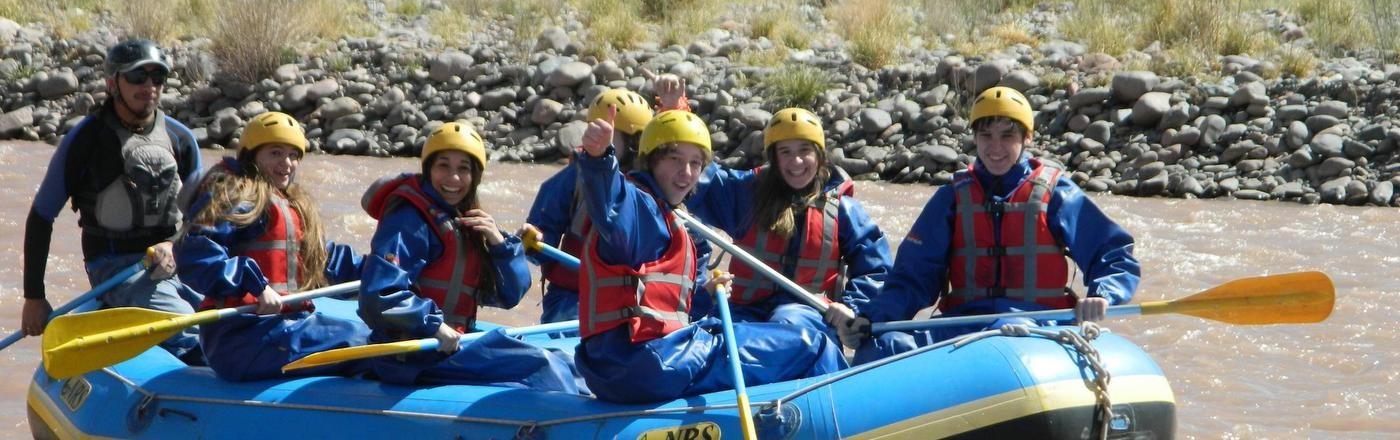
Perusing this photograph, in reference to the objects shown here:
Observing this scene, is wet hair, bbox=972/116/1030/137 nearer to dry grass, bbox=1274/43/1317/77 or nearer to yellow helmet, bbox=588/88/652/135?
yellow helmet, bbox=588/88/652/135

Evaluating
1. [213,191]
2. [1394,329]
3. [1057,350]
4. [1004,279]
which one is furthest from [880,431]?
[1394,329]

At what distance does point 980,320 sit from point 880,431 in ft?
2.33

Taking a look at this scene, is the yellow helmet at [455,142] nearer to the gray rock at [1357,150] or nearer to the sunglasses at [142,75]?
the sunglasses at [142,75]

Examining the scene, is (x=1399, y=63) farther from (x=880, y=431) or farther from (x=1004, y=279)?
(x=880, y=431)

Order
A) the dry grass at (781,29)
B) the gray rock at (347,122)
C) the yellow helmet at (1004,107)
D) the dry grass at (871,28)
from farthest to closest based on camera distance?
the dry grass at (781,29)
the dry grass at (871,28)
the gray rock at (347,122)
the yellow helmet at (1004,107)

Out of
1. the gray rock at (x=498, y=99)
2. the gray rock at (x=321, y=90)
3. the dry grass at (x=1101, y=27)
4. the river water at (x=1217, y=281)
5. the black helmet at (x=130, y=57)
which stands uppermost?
the black helmet at (x=130, y=57)

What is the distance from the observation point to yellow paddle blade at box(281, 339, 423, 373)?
4.56 m

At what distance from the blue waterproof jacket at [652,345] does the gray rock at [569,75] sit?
8844 millimetres

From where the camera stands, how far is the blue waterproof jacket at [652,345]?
163 inches

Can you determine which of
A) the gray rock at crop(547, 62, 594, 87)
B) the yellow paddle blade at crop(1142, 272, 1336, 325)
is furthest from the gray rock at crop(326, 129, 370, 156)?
the yellow paddle blade at crop(1142, 272, 1336, 325)

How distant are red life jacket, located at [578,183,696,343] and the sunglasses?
1891mm

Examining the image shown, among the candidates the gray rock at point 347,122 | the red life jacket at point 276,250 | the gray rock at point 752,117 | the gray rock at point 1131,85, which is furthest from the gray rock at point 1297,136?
the red life jacket at point 276,250

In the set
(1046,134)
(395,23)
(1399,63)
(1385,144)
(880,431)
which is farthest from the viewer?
(395,23)

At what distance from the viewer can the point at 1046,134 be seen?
493 inches
